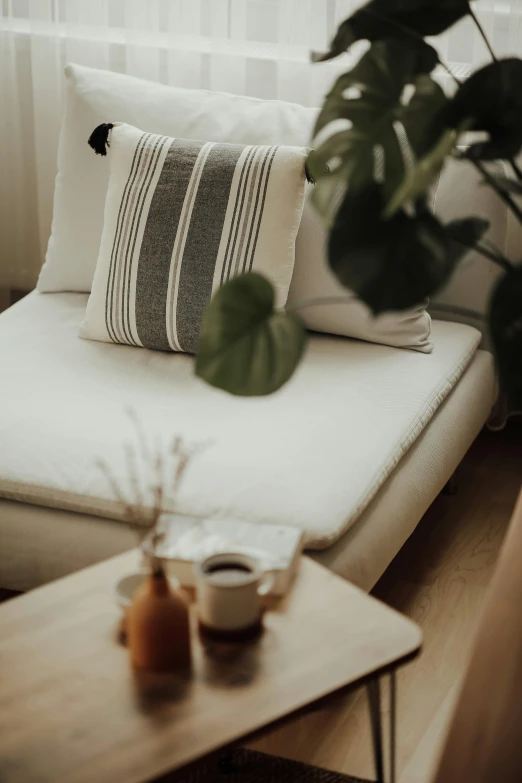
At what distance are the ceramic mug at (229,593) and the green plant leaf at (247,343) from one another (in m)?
0.39

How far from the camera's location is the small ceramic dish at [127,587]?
4.23 ft

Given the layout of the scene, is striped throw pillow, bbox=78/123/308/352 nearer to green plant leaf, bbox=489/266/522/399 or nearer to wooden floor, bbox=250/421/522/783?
wooden floor, bbox=250/421/522/783

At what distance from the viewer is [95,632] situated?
130 cm

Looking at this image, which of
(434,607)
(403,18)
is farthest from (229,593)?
(434,607)

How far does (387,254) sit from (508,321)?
4.2 inches

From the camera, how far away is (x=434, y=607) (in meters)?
2.04

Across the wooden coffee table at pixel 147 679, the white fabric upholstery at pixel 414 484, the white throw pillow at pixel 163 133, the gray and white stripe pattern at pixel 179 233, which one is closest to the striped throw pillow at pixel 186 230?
the gray and white stripe pattern at pixel 179 233

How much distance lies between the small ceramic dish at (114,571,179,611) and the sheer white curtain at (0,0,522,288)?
5.12ft

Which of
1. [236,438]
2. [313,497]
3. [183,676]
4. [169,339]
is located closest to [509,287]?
[183,676]

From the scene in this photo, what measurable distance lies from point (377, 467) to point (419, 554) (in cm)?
55

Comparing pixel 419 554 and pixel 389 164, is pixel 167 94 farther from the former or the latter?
pixel 389 164

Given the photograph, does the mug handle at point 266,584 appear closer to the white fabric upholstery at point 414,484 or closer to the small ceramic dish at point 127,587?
the small ceramic dish at point 127,587

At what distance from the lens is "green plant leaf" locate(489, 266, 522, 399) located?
2.65 ft

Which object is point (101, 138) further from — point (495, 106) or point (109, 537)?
point (495, 106)
